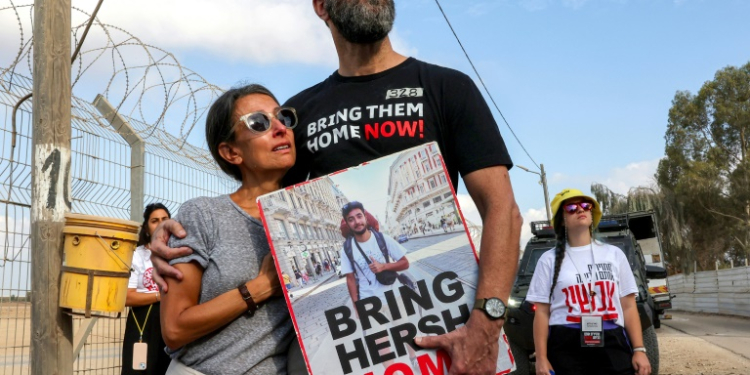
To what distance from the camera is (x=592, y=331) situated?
436 cm

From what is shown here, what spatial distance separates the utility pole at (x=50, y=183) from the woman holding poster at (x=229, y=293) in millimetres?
2165

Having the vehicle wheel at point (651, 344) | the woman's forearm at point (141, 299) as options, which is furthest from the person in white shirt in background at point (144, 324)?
the vehicle wheel at point (651, 344)

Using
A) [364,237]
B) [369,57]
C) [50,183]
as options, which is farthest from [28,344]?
[364,237]

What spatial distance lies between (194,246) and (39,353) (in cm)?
250

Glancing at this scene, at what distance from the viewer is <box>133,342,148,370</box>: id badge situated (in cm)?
507

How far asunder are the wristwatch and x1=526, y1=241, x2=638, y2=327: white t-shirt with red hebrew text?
2647mm

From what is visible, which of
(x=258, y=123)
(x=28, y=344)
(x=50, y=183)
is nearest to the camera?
(x=258, y=123)

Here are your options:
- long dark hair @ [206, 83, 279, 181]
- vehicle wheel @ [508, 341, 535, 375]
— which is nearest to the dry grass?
long dark hair @ [206, 83, 279, 181]

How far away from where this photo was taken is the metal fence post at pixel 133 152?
594cm

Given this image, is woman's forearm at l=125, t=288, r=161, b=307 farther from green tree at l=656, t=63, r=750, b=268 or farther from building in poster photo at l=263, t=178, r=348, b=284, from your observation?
green tree at l=656, t=63, r=750, b=268

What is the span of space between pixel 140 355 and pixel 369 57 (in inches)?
135

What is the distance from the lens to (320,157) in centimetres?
236

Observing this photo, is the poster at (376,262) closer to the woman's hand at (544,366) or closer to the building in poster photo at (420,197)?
the building in poster photo at (420,197)

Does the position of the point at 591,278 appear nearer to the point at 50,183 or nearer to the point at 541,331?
the point at 541,331
